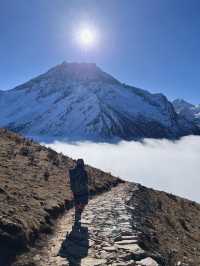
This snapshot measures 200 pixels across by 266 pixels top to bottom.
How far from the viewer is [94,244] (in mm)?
16516

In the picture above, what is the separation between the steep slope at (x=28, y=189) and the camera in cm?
1538

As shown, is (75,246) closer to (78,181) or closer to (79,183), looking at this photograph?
(79,183)

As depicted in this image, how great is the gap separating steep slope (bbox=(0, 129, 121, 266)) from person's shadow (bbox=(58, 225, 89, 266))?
114 centimetres

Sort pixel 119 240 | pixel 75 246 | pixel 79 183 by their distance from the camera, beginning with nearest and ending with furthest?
pixel 75 246 → pixel 119 240 → pixel 79 183

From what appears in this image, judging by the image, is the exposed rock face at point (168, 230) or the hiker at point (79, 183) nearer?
the exposed rock face at point (168, 230)

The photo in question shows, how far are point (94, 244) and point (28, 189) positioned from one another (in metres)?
7.77

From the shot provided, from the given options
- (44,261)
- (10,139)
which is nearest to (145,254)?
(44,261)

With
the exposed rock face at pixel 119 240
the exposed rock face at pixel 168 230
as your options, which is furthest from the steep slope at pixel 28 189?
the exposed rock face at pixel 168 230

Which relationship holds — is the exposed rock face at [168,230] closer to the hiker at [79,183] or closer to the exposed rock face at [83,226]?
the exposed rock face at [83,226]

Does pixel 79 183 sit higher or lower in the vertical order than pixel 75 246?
higher

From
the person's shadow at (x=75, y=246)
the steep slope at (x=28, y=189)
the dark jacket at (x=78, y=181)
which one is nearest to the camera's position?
the person's shadow at (x=75, y=246)

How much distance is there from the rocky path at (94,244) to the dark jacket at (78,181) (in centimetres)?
128

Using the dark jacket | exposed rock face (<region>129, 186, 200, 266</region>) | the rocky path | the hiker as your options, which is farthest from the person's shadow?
the dark jacket

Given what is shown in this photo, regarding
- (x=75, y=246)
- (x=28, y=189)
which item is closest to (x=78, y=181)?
(x=28, y=189)
